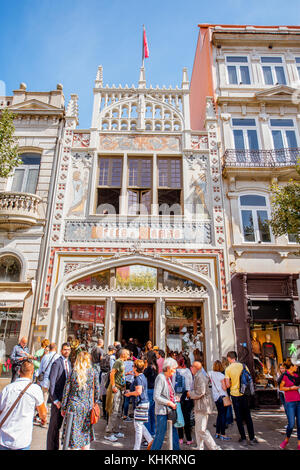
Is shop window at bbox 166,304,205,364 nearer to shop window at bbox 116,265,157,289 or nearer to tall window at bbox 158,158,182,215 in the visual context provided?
shop window at bbox 116,265,157,289

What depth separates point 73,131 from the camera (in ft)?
49.3

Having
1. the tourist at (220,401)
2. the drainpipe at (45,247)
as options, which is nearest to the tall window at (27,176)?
the drainpipe at (45,247)

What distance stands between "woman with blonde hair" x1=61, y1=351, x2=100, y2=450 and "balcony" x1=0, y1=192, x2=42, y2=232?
31.1 ft

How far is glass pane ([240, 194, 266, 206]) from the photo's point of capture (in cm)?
1377

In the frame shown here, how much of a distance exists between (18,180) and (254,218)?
436 inches

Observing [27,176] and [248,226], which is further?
[27,176]

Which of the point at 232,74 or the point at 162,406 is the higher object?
the point at 232,74

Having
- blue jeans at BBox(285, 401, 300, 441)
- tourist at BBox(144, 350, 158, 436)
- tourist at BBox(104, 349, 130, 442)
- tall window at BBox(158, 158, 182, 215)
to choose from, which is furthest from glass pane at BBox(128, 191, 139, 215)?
blue jeans at BBox(285, 401, 300, 441)

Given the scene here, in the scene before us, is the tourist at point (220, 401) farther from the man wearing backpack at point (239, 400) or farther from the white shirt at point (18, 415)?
the white shirt at point (18, 415)

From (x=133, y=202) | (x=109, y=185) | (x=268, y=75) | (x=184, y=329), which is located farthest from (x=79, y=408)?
(x=268, y=75)

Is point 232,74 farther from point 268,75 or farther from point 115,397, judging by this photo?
point 115,397

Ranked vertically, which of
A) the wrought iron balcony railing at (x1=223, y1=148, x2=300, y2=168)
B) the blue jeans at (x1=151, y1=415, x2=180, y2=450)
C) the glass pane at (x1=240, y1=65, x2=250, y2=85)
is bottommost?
the blue jeans at (x1=151, y1=415, x2=180, y2=450)

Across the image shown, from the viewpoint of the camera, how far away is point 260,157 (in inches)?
563
